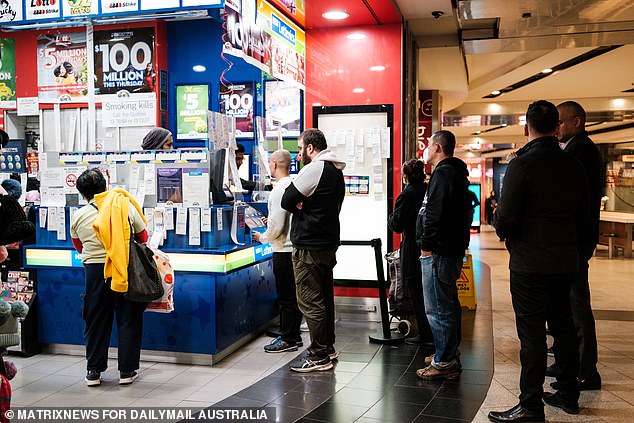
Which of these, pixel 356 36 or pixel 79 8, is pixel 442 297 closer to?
pixel 356 36

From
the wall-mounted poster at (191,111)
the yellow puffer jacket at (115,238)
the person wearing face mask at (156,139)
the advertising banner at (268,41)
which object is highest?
the advertising banner at (268,41)

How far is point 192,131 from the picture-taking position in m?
6.68

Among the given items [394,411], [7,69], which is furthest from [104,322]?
[7,69]

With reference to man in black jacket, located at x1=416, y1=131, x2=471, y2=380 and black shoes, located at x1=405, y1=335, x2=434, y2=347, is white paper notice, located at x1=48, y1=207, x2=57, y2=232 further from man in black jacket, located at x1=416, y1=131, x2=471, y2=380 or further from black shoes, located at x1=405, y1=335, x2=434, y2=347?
black shoes, located at x1=405, y1=335, x2=434, y2=347

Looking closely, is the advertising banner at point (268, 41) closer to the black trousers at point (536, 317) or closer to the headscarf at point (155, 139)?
the headscarf at point (155, 139)

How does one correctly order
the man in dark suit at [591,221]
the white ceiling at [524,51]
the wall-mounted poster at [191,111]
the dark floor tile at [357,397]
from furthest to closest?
the wall-mounted poster at [191,111] → the white ceiling at [524,51] → the man in dark suit at [591,221] → the dark floor tile at [357,397]

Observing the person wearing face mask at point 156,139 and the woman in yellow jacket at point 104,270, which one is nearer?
the woman in yellow jacket at point 104,270

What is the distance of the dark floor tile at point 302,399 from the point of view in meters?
3.68

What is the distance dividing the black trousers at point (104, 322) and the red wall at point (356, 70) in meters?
3.12

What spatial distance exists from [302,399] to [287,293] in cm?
131

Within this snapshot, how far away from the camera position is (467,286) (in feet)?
22.2

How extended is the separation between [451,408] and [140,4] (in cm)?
397

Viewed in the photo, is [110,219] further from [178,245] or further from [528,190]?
[528,190]

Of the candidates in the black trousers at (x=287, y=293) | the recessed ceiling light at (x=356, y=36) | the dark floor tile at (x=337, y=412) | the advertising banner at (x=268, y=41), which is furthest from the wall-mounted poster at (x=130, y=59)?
the dark floor tile at (x=337, y=412)
